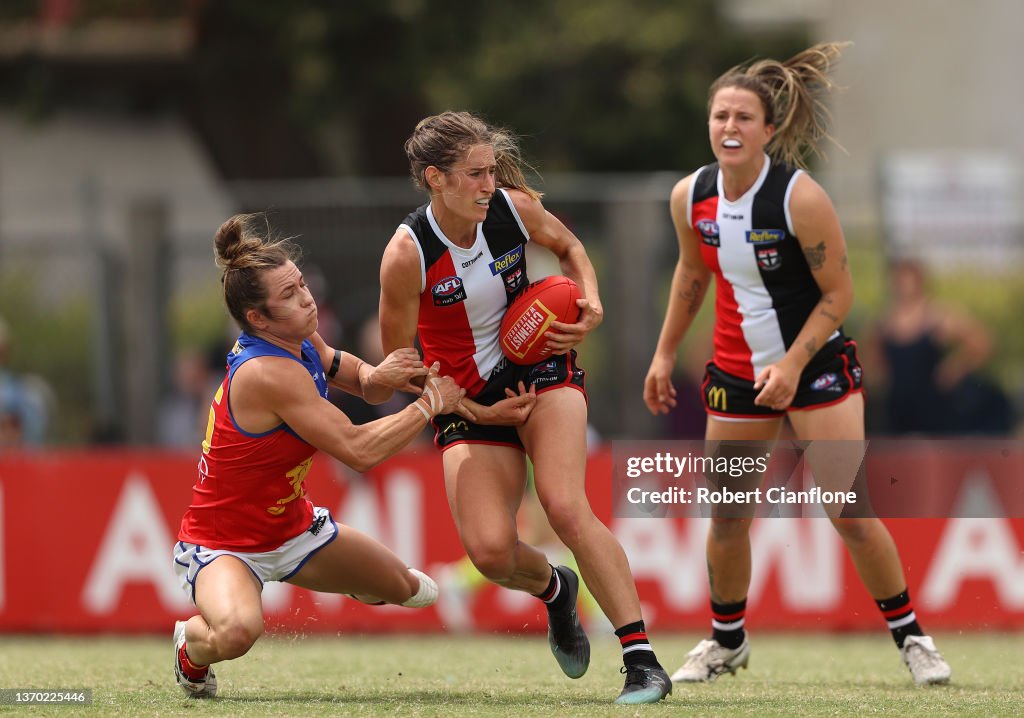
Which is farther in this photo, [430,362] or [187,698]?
[430,362]

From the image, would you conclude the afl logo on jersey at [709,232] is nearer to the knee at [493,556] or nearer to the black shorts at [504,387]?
the black shorts at [504,387]

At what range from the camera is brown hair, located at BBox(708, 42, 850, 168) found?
241 inches

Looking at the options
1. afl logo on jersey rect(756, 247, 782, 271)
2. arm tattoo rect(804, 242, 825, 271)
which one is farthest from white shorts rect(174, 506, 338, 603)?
arm tattoo rect(804, 242, 825, 271)

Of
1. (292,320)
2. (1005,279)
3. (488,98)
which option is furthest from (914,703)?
(488,98)

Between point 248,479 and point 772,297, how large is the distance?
2.17 metres

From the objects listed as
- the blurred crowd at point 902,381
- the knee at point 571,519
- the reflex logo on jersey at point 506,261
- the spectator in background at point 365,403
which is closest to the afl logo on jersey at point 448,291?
the reflex logo on jersey at point 506,261

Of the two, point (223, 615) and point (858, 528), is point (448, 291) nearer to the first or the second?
point (223, 615)

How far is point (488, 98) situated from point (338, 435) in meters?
21.4

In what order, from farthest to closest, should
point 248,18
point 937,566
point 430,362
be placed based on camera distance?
point 248,18 < point 937,566 < point 430,362

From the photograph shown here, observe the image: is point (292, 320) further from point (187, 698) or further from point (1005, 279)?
point (1005, 279)

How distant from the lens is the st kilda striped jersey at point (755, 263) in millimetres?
6105

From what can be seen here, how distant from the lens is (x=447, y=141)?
18.8 feet

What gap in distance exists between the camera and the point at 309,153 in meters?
17.4

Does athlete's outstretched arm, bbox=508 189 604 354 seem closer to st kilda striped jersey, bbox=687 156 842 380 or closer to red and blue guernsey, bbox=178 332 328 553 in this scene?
st kilda striped jersey, bbox=687 156 842 380
